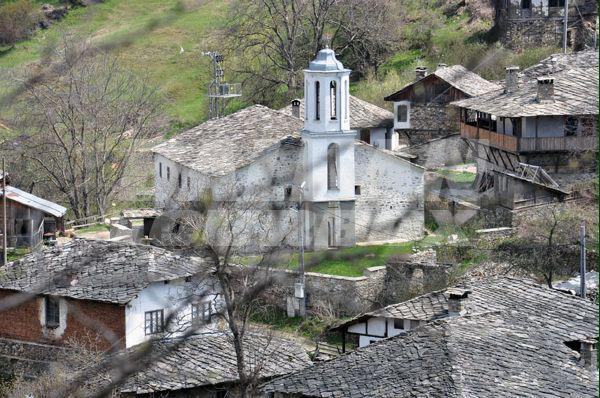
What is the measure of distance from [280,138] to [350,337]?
327 centimetres

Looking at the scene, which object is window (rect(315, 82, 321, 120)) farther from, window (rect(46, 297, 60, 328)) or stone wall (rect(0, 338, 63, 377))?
stone wall (rect(0, 338, 63, 377))

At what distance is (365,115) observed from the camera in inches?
549

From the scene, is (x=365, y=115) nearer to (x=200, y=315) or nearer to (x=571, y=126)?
(x=571, y=126)

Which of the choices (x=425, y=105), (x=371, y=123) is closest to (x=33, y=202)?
(x=371, y=123)

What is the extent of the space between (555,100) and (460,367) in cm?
570

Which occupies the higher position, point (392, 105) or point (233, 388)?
point (392, 105)

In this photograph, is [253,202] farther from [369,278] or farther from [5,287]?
[5,287]

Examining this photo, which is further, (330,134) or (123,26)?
(330,134)

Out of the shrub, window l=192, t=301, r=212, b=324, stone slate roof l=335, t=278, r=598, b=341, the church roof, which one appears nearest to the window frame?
stone slate roof l=335, t=278, r=598, b=341

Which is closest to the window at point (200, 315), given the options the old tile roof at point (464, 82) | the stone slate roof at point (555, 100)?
the stone slate roof at point (555, 100)

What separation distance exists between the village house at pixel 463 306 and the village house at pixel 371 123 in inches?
231

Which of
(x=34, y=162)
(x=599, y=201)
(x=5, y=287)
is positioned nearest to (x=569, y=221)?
(x=5, y=287)

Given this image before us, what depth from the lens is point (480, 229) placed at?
1047 centimetres

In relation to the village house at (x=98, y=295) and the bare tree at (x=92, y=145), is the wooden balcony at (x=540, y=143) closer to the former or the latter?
the village house at (x=98, y=295)
